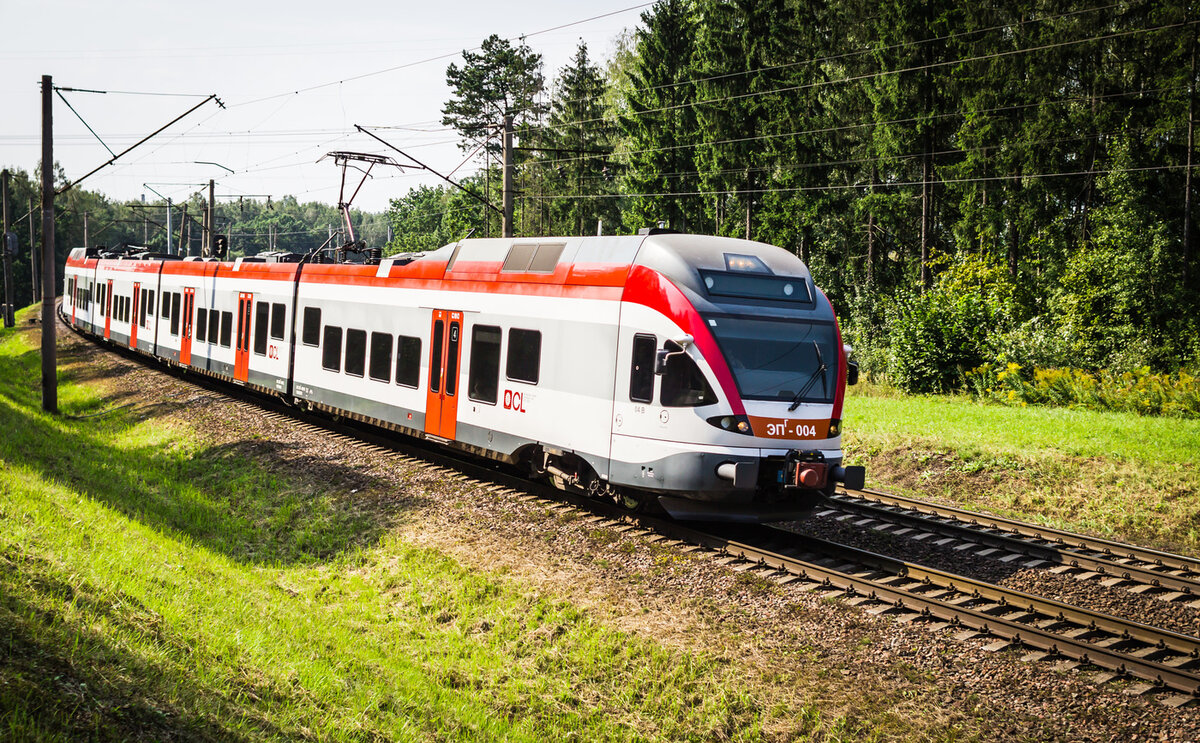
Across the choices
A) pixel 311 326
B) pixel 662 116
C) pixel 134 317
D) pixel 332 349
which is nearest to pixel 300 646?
pixel 332 349

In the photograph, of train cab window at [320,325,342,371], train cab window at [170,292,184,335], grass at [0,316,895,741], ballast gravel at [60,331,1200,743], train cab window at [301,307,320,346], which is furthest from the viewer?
train cab window at [170,292,184,335]

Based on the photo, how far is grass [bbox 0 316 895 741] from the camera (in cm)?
547

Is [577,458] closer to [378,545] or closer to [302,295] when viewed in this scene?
[378,545]

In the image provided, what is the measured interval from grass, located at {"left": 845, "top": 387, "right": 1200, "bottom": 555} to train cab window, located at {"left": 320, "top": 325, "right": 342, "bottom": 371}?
33.2ft

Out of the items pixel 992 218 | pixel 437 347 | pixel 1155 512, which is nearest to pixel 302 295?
pixel 437 347

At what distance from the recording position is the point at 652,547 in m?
10.3

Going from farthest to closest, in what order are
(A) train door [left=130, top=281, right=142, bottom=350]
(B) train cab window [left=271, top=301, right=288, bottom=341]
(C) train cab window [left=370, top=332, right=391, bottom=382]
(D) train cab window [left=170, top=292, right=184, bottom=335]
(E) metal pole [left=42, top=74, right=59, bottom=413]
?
1. (A) train door [left=130, top=281, right=142, bottom=350]
2. (D) train cab window [left=170, top=292, right=184, bottom=335]
3. (E) metal pole [left=42, top=74, right=59, bottom=413]
4. (B) train cab window [left=271, top=301, right=288, bottom=341]
5. (C) train cab window [left=370, top=332, right=391, bottom=382]

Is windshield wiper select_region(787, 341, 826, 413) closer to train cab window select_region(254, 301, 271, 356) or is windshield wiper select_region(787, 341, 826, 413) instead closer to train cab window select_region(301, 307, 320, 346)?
train cab window select_region(301, 307, 320, 346)

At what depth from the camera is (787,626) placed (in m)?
8.08

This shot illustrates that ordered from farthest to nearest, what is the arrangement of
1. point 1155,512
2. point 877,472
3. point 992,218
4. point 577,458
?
point 992,218 → point 877,472 → point 1155,512 → point 577,458

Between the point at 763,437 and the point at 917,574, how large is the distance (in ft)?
6.98

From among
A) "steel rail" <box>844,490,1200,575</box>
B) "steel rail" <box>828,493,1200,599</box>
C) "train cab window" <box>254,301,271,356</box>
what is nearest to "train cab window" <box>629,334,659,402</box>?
"steel rail" <box>828,493,1200,599</box>

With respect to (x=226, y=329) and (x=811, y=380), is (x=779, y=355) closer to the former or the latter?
(x=811, y=380)

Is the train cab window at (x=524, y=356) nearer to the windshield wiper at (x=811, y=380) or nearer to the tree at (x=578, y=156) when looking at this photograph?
the windshield wiper at (x=811, y=380)
